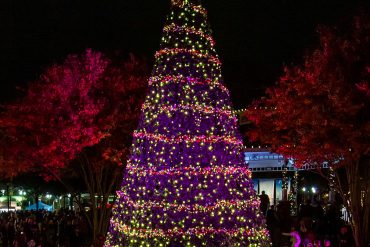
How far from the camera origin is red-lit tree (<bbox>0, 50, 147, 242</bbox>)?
54.6 feet

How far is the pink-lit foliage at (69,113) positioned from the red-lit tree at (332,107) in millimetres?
4609

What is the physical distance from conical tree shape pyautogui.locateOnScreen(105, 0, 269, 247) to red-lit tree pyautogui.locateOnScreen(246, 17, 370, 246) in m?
5.90

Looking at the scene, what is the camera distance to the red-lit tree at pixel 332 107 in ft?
49.4

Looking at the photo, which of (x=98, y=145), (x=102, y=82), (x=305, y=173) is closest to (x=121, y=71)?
(x=102, y=82)

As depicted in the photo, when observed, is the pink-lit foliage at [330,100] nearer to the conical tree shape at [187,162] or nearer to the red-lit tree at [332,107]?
the red-lit tree at [332,107]

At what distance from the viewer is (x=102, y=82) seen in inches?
688

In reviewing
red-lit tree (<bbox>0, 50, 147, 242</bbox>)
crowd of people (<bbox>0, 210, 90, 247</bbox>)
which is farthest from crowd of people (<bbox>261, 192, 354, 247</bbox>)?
crowd of people (<bbox>0, 210, 90, 247</bbox>)

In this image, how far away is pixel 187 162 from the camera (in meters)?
9.70

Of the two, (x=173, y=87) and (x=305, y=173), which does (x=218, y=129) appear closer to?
(x=173, y=87)

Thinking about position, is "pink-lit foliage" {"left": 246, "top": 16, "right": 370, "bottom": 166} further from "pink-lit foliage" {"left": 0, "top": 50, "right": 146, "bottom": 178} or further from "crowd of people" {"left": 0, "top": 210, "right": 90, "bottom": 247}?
"crowd of people" {"left": 0, "top": 210, "right": 90, "bottom": 247}

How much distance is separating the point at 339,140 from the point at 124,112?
6830 millimetres

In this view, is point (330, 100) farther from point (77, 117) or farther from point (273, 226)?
point (77, 117)

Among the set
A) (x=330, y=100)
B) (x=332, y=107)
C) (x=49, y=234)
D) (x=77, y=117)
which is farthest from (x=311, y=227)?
(x=49, y=234)

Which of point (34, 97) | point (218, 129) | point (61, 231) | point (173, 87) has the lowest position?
point (61, 231)
